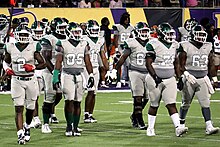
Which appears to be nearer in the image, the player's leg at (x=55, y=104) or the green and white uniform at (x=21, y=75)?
the green and white uniform at (x=21, y=75)

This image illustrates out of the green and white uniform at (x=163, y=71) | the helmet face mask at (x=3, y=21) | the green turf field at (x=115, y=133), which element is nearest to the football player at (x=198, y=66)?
the green and white uniform at (x=163, y=71)

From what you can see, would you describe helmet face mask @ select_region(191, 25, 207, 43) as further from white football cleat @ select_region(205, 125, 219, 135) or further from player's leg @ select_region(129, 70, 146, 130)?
white football cleat @ select_region(205, 125, 219, 135)

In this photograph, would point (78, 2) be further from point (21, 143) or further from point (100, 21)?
point (21, 143)

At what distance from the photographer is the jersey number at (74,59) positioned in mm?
14273

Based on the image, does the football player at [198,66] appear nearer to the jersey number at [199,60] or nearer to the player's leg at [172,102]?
the jersey number at [199,60]

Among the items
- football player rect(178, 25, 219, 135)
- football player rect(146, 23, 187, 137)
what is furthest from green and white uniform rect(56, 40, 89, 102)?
football player rect(178, 25, 219, 135)

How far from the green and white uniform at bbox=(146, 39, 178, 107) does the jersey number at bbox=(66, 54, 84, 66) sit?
4.02 feet

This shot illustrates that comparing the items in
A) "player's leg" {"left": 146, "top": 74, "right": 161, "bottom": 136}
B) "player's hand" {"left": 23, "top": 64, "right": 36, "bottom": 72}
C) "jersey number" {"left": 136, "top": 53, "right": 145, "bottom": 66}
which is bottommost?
"player's leg" {"left": 146, "top": 74, "right": 161, "bottom": 136}

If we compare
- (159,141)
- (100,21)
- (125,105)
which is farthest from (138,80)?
(100,21)

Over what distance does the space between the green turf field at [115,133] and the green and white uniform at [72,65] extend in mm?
868

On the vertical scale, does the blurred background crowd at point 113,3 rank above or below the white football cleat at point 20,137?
above

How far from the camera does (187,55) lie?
14.6 meters

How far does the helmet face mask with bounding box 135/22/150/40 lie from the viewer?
15.3m

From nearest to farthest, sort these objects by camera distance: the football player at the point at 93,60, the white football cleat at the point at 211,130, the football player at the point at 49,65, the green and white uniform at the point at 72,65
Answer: the green and white uniform at the point at 72,65 < the white football cleat at the point at 211,130 < the football player at the point at 49,65 < the football player at the point at 93,60
